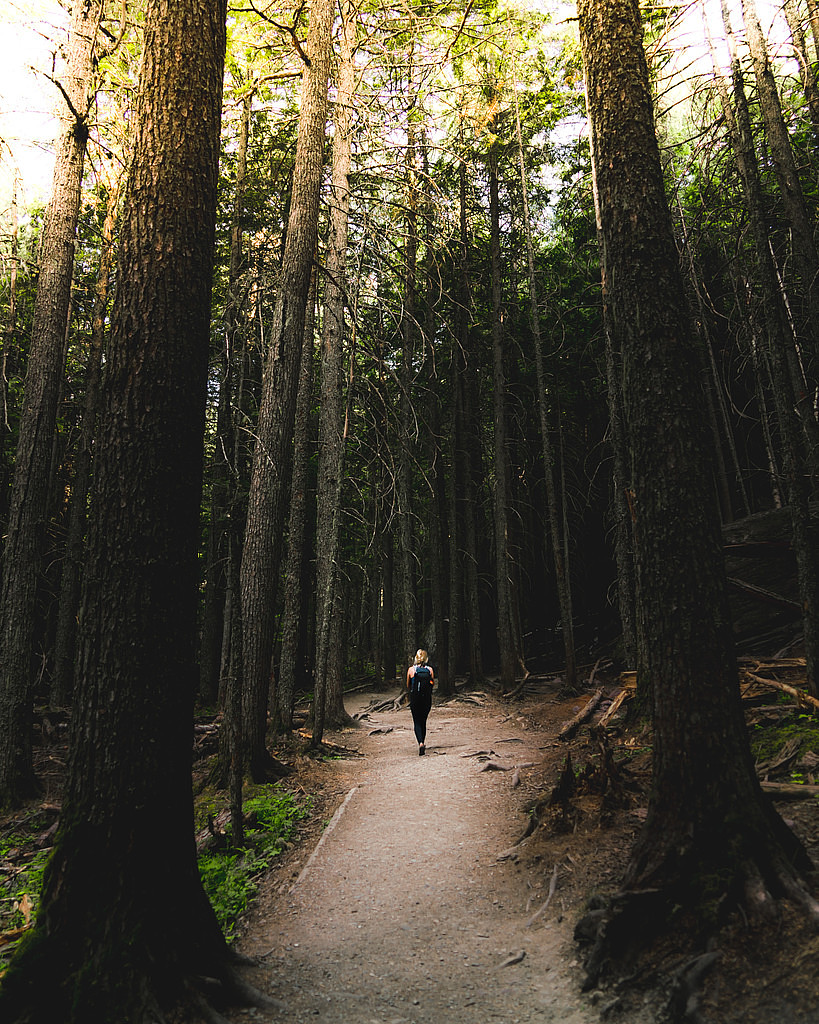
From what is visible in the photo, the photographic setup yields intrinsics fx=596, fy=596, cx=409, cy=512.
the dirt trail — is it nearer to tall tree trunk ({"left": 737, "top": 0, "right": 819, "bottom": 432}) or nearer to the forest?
the forest

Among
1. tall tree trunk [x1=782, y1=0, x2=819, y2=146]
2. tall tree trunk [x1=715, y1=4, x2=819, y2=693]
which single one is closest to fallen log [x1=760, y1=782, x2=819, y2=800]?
tall tree trunk [x1=715, y1=4, x2=819, y2=693]

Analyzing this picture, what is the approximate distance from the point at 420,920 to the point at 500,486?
457 inches

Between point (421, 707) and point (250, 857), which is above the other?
point (421, 707)

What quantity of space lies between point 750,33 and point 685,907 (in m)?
9.69

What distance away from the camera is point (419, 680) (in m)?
9.48

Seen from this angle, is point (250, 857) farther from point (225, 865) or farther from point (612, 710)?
point (612, 710)

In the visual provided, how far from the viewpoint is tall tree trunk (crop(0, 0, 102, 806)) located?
7379 millimetres

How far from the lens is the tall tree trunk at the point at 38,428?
7379 millimetres

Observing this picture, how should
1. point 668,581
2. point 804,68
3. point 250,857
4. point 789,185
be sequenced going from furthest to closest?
point 804,68 → point 789,185 → point 250,857 → point 668,581

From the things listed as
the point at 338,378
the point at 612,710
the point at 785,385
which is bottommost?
the point at 612,710

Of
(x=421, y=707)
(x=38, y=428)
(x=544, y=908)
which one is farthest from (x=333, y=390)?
(x=544, y=908)

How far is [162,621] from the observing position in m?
3.24

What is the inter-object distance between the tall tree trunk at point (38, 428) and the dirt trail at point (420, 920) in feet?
13.7

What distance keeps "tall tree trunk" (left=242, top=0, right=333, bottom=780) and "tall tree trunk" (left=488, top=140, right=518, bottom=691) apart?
8406 millimetres
